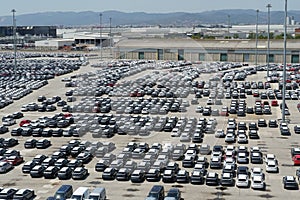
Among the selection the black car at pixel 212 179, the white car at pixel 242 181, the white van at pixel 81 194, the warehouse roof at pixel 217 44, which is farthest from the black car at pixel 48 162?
the warehouse roof at pixel 217 44

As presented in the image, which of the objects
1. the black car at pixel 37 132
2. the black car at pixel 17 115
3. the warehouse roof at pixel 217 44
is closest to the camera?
the black car at pixel 37 132

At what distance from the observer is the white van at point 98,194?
11023mm

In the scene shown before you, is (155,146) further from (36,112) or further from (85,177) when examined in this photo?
(36,112)

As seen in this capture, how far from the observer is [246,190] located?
12.1 m

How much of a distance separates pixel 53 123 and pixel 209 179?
9.00 meters

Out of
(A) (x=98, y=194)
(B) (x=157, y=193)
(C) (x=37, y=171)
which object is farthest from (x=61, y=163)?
(B) (x=157, y=193)

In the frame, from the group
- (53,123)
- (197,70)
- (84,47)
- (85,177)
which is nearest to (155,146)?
(85,177)

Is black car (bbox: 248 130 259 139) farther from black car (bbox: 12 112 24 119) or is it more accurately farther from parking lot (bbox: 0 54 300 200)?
black car (bbox: 12 112 24 119)

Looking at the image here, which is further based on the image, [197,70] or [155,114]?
[197,70]

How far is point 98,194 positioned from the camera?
11094 millimetres

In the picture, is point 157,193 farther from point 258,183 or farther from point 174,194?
point 258,183

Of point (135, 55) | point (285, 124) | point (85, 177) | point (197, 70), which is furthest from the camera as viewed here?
point (135, 55)

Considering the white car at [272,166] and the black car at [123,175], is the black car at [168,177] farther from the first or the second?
the white car at [272,166]

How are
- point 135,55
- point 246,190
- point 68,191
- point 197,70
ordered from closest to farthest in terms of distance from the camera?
point 68,191, point 246,190, point 197,70, point 135,55
